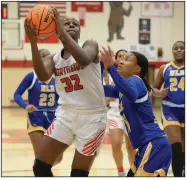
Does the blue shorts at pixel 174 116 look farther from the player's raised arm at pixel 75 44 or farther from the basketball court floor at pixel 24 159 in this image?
the player's raised arm at pixel 75 44

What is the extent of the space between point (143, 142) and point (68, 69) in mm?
977

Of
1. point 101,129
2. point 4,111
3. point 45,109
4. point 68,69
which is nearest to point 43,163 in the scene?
point 101,129

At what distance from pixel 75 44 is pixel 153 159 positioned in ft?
4.09

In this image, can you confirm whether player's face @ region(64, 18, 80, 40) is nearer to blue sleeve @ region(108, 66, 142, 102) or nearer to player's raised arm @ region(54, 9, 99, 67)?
player's raised arm @ region(54, 9, 99, 67)

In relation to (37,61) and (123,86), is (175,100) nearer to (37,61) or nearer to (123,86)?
(123,86)

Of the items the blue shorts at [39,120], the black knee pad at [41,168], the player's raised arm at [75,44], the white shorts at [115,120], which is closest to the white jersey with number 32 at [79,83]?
the player's raised arm at [75,44]

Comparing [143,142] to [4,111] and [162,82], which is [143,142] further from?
[4,111]

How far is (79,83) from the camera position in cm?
452

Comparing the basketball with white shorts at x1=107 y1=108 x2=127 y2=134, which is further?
white shorts at x1=107 y1=108 x2=127 y2=134

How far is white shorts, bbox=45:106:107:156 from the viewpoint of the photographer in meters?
4.57

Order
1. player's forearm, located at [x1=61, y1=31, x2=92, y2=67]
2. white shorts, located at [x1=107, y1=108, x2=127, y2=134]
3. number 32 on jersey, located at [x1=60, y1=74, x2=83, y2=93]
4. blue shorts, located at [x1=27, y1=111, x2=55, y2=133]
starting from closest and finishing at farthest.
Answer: player's forearm, located at [x1=61, y1=31, x2=92, y2=67], number 32 on jersey, located at [x1=60, y1=74, x2=83, y2=93], blue shorts, located at [x1=27, y1=111, x2=55, y2=133], white shorts, located at [x1=107, y1=108, x2=127, y2=134]

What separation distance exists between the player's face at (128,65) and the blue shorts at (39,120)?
2.36 metres

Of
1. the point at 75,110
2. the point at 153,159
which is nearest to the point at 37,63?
the point at 75,110

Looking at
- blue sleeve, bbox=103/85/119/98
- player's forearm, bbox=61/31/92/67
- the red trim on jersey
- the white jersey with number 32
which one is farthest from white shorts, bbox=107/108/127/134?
player's forearm, bbox=61/31/92/67
